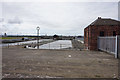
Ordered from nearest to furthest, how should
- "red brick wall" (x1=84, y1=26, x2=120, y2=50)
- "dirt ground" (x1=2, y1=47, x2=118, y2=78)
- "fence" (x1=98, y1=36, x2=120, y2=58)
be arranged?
"dirt ground" (x1=2, y1=47, x2=118, y2=78) → "fence" (x1=98, y1=36, x2=120, y2=58) → "red brick wall" (x1=84, y1=26, x2=120, y2=50)

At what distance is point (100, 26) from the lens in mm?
15156

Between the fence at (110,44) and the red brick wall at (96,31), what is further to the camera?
the red brick wall at (96,31)

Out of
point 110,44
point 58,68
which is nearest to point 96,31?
point 110,44

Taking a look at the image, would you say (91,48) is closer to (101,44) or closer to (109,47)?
(101,44)

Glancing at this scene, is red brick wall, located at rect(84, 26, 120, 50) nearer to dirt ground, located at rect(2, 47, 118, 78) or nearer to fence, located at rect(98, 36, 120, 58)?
fence, located at rect(98, 36, 120, 58)

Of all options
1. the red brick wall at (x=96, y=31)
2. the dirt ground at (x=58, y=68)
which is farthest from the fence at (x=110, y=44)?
the dirt ground at (x=58, y=68)

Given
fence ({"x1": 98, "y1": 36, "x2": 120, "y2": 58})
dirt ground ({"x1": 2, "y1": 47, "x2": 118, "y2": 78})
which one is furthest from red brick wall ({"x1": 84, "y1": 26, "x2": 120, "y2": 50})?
dirt ground ({"x1": 2, "y1": 47, "x2": 118, "y2": 78})

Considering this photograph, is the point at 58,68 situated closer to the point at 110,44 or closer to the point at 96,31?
the point at 110,44

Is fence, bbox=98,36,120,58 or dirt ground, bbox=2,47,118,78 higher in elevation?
fence, bbox=98,36,120,58

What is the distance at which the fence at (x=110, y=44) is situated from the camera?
30.7 feet

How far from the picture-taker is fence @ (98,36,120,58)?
30.7 feet

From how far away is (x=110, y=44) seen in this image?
11.4 metres

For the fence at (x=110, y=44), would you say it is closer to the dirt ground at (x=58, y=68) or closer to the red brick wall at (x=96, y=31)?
the red brick wall at (x=96, y=31)

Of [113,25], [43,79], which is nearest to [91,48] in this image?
[113,25]
